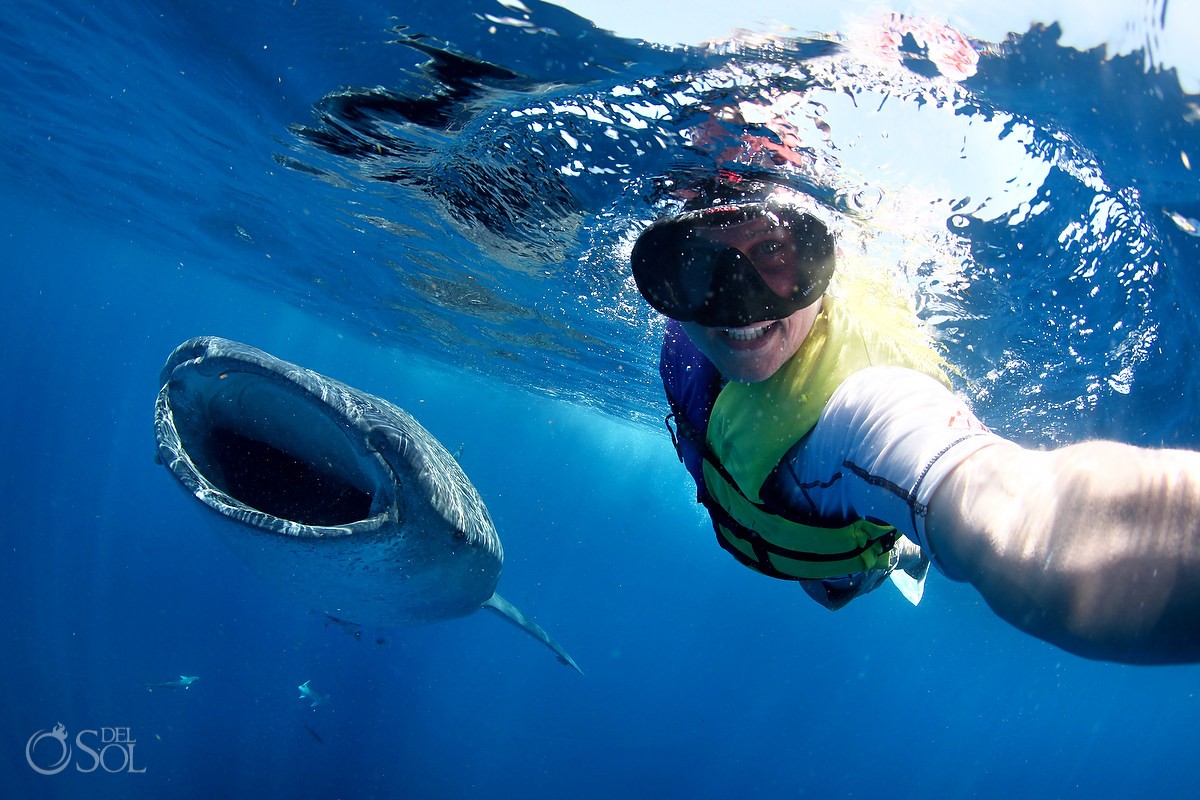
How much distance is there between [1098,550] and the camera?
45.8 inches

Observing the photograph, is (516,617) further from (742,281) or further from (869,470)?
(869,470)

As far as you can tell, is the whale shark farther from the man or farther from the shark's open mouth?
the man

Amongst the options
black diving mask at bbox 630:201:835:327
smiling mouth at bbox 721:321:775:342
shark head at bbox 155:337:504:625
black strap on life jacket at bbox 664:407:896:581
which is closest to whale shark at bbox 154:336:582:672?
shark head at bbox 155:337:504:625

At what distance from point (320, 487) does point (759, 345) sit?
4358 millimetres

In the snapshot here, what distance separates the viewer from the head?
305 cm

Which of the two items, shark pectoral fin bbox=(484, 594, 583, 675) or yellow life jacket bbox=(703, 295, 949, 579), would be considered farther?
shark pectoral fin bbox=(484, 594, 583, 675)

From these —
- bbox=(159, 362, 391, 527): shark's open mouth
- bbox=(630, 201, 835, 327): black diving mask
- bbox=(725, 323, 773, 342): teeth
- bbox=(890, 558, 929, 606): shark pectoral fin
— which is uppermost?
bbox=(630, 201, 835, 327): black diving mask

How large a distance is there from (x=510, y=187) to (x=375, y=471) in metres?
5.93

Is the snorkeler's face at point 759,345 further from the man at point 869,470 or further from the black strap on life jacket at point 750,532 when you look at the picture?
the black strap on life jacket at point 750,532

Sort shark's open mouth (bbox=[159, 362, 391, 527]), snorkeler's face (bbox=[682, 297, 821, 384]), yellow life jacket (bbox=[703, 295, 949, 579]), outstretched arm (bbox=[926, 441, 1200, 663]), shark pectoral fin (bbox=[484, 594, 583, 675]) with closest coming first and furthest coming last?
1. outstretched arm (bbox=[926, 441, 1200, 663])
2. yellow life jacket (bbox=[703, 295, 949, 579])
3. snorkeler's face (bbox=[682, 297, 821, 384])
4. shark's open mouth (bbox=[159, 362, 391, 527])
5. shark pectoral fin (bbox=[484, 594, 583, 675])

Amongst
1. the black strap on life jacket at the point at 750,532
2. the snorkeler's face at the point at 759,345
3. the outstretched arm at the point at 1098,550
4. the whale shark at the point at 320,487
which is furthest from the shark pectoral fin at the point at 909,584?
the outstretched arm at the point at 1098,550

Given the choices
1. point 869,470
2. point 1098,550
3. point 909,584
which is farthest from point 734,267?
point 909,584

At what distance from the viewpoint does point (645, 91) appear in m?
5.74

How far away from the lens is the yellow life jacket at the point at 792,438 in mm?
2771
